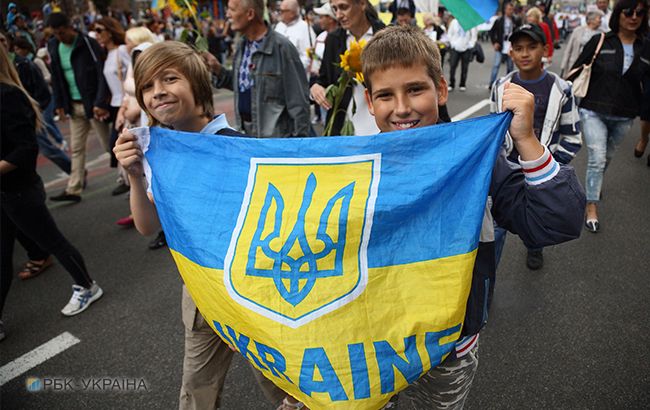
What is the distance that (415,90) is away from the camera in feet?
4.60

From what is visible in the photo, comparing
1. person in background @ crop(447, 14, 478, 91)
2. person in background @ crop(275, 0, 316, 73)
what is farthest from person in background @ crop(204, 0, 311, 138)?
person in background @ crop(447, 14, 478, 91)

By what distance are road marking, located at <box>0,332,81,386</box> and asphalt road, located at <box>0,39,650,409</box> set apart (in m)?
0.05

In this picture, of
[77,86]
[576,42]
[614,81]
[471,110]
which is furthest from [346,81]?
[471,110]

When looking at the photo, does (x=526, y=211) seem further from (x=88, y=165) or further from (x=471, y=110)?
(x=471, y=110)

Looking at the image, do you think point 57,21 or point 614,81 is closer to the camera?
point 614,81

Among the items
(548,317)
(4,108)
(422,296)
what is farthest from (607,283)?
(4,108)

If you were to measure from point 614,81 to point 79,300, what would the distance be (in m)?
4.73

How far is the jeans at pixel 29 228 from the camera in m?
2.90

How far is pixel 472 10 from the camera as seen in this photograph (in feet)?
7.96

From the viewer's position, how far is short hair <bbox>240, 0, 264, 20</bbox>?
11.2 ft

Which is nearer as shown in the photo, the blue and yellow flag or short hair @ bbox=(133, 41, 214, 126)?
the blue and yellow flag

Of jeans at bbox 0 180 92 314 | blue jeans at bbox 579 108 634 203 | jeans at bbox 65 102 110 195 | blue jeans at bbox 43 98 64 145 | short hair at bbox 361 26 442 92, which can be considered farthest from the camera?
blue jeans at bbox 43 98 64 145

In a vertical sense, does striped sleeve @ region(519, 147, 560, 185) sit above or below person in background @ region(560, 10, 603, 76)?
above

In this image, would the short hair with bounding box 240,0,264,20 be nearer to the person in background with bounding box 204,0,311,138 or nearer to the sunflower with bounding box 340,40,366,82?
the person in background with bounding box 204,0,311,138
